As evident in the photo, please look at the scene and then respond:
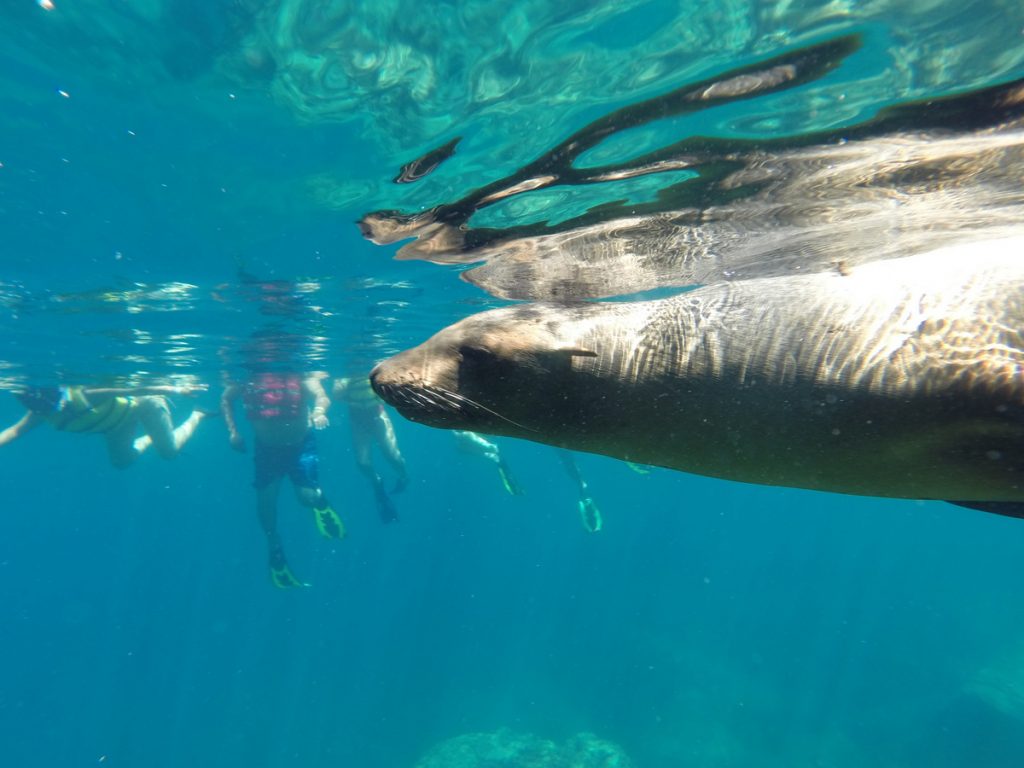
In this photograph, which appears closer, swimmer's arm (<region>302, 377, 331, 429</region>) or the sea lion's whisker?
the sea lion's whisker

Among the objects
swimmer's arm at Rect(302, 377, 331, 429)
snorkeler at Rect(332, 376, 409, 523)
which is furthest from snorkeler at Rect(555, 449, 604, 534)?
swimmer's arm at Rect(302, 377, 331, 429)

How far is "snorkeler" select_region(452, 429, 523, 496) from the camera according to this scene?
17.0 meters

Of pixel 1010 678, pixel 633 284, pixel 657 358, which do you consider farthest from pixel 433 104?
pixel 1010 678

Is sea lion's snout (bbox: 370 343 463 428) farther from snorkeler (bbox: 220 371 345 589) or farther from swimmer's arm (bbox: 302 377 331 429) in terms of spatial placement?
swimmer's arm (bbox: 302 377 331 429)

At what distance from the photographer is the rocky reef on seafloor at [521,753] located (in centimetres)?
1970

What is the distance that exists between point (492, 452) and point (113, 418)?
43.0 feet

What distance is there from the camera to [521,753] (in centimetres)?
2019

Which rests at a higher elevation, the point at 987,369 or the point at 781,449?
the point at 987,369

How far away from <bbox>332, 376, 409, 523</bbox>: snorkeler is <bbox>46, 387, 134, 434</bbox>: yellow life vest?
768cm

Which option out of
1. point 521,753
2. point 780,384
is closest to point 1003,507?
point 780,384

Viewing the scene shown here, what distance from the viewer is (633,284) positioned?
37.5 ft

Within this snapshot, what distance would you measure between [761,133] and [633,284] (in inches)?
206

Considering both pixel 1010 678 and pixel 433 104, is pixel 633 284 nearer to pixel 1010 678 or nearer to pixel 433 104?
pixel 433 104

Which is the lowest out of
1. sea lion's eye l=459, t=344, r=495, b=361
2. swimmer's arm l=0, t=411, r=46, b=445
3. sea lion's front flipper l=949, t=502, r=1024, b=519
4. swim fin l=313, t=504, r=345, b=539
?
swim fin l=313, t=504, r=345, b=539
